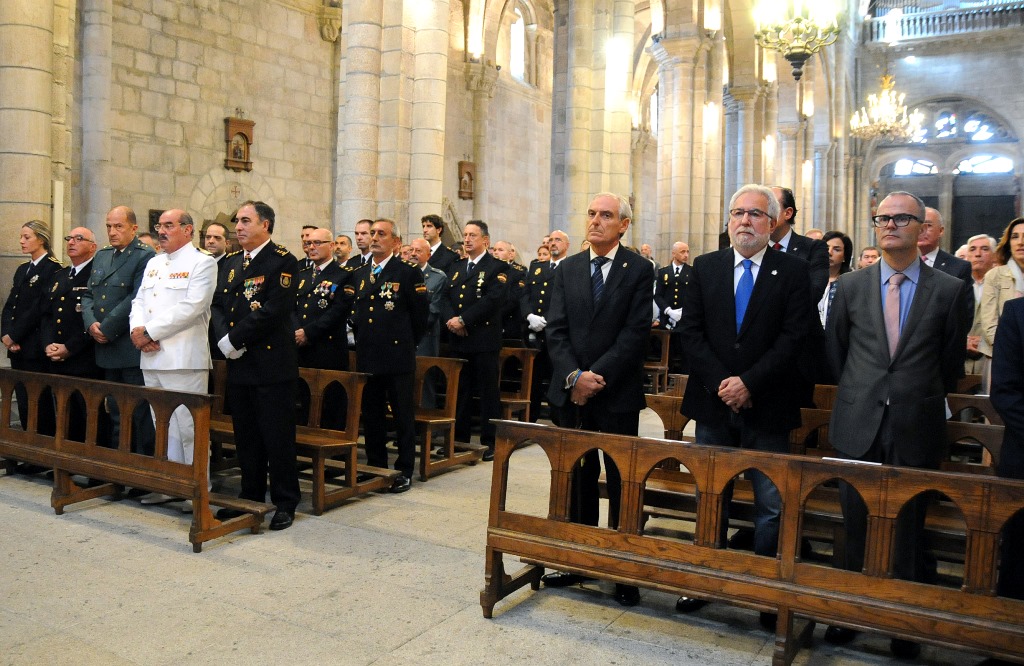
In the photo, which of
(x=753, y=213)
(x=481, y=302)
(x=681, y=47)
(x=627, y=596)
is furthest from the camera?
(x=681, y=47)

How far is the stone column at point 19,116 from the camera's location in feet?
22.0

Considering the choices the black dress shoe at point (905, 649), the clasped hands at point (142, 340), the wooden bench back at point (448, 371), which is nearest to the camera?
the black dress shoe at point (905, 649)

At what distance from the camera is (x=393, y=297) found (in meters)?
5.95

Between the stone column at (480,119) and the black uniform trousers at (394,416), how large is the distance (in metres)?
13.7

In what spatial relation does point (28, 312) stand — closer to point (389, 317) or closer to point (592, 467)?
point (389, 317)

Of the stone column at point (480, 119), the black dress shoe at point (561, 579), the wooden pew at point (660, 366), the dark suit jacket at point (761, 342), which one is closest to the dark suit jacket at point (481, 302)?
the wooden pew at point (660, 366)

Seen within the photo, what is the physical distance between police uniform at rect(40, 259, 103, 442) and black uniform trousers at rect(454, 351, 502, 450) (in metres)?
2.88

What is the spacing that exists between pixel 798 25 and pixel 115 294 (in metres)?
11.1

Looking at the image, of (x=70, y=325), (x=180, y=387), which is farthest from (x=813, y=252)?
(x=70, y=325)

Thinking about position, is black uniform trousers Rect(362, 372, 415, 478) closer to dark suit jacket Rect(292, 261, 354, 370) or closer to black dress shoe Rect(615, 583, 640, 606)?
dark suit jacket Rect(292, 261, 354, 370)

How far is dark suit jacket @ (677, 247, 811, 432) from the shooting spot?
360cm

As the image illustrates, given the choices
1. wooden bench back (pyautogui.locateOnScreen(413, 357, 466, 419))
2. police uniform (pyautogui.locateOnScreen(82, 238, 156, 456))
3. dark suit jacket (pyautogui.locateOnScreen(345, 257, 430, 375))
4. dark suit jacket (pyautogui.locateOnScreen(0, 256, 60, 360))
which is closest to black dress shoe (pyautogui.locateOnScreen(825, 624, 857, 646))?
dark suit jacket (pyautogui.locateOnScreen(345, 257, 430, 375))

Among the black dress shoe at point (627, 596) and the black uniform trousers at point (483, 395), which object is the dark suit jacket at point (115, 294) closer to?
the black uniform trousers at point (483, 395)

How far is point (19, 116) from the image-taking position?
6730 millimetres
